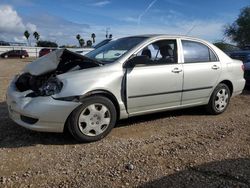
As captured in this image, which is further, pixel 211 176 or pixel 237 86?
pixel 237 86

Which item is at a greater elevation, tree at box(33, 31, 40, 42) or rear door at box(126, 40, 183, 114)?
tree at box(33, 31, 40, 42)

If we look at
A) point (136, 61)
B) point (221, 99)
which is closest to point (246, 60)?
point (221, 99)

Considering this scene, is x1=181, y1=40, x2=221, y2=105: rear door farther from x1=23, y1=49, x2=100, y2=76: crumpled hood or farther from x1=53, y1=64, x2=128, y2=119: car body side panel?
x1=23, y1=49, x2=100, y2=76: crumpled hood

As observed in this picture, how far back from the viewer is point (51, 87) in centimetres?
546

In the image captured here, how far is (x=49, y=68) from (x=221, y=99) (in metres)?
3.65

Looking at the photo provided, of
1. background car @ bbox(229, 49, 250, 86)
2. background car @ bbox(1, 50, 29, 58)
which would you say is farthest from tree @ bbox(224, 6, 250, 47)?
background car @ bbox(229, 49, 250, 86)

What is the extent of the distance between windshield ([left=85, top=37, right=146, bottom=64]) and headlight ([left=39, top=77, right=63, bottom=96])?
99cm

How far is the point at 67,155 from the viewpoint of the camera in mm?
5043

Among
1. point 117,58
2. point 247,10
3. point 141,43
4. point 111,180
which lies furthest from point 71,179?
point 247,10

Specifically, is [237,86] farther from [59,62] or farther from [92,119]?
[59,62]

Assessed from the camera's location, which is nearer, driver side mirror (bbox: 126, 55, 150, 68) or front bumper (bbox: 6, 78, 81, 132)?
front bumper (bbox: 6, 78, 81, 132)

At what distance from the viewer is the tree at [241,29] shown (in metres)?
56.2

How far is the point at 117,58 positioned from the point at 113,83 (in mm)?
513

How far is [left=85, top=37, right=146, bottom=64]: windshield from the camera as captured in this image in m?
6.27
